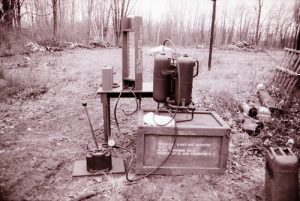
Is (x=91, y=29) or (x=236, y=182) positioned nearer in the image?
(x=236, y=182)

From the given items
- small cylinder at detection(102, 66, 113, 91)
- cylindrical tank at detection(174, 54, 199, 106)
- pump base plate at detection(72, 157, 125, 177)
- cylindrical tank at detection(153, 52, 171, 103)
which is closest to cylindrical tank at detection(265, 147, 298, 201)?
cylindrical tank at detection(174, 54, 199, 106)

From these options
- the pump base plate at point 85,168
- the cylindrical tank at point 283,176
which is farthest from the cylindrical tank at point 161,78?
the cylindrical tank at point 283,176

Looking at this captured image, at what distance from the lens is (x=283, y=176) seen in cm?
311

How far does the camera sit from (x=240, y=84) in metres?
8.06

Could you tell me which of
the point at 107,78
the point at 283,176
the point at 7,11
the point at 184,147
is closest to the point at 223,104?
the point at 184,147

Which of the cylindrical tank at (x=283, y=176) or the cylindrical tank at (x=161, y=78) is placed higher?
the cylindrical tank at (x=161, y=78)

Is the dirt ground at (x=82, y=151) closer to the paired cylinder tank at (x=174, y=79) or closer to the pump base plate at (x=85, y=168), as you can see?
the pump base plate at (x=85, y=168)

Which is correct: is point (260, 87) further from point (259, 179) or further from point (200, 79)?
point (259, 179)

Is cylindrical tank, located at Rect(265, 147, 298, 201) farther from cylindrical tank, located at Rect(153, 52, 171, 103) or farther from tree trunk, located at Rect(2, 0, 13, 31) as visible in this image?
tree trunk, located at Rect(2, 0, 13, 31)

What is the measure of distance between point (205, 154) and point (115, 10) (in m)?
16.9

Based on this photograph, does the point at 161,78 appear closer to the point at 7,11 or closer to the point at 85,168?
the point at 85,168

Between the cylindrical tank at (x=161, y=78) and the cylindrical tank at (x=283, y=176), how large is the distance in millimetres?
1751

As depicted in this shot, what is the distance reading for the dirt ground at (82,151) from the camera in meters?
3.67

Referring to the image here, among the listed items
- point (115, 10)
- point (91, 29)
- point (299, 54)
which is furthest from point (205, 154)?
point (91, 29)
